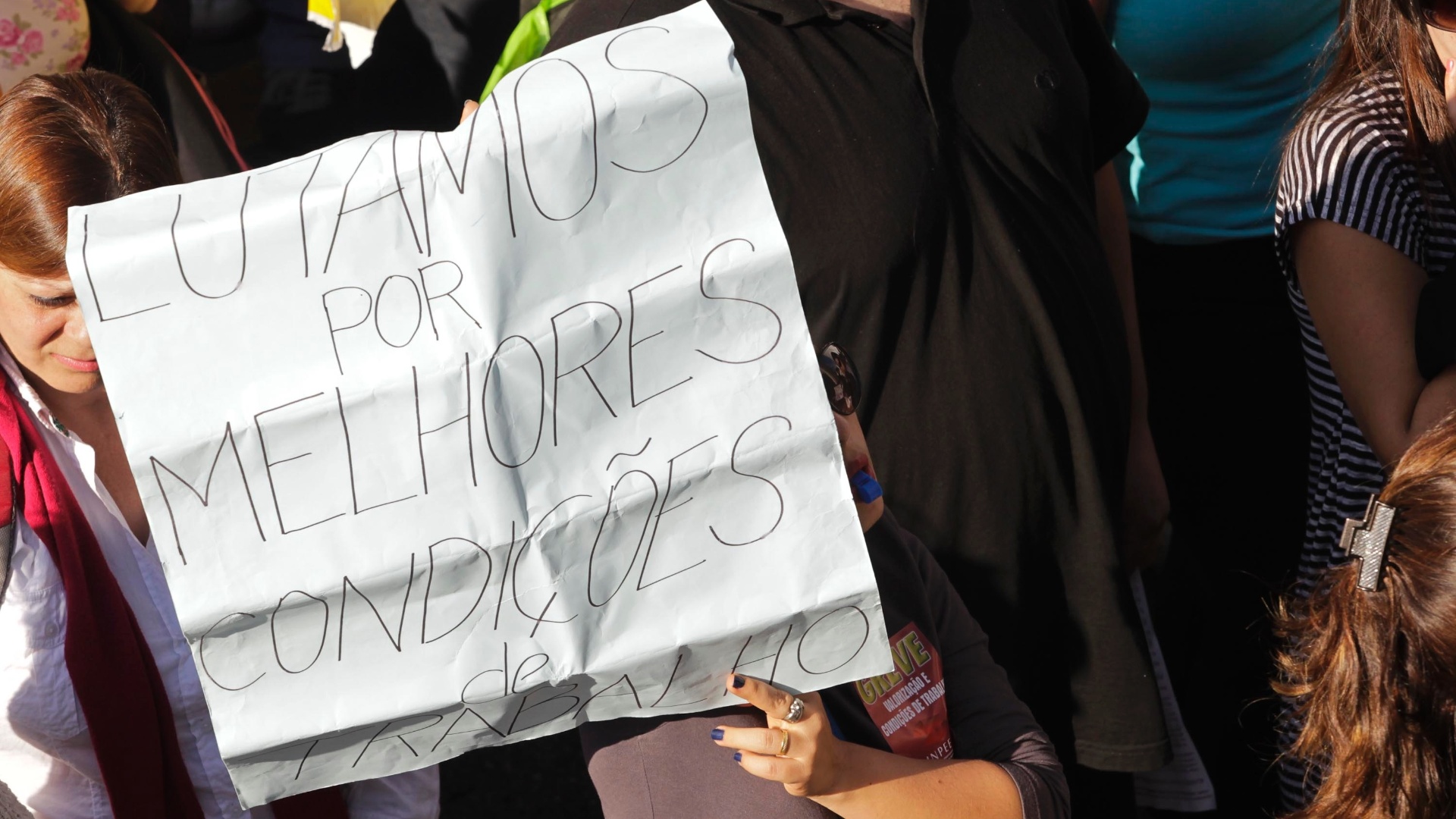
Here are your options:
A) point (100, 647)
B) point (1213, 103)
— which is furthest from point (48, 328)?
point (1213, 103)

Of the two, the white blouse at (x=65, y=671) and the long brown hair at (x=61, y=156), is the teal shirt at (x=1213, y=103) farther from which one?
the white blouse at (x=65, y=671)

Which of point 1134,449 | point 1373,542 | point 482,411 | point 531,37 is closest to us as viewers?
point 482,411

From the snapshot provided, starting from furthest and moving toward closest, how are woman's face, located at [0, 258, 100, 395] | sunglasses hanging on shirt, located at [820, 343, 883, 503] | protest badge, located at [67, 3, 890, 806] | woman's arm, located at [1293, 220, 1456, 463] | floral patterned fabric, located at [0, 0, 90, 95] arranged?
floral patterned fabric, located at [0, 0, 90, 95] → woman's arm, located at [1293, 220, 1456, 463] → woman's face, located at [0, 258, 100, 395] → sunglasses hanging on shirt, located at [820, 343, 883, 503] → protest badge, located at [67, 3, 890, 806]

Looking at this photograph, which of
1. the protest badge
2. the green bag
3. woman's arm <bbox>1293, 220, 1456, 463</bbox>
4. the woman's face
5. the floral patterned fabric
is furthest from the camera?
the floral patterned fabric

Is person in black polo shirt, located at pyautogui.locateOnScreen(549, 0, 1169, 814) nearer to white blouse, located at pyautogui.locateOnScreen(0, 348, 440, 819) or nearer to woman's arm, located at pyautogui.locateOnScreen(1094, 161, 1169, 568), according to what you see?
woman's arm, located at pyautogui.locateOnScreen(1094, 161, 1169, 568)

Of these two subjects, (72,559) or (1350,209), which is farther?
(1350,209)

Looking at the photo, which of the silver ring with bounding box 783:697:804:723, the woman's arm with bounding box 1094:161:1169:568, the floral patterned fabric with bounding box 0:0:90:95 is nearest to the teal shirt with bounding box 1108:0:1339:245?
the woman's arm with bounding box 1094:161:1169:568

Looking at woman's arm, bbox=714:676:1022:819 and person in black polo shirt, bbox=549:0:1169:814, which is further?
person in black polo shirt, bbox=549:0:1169:814

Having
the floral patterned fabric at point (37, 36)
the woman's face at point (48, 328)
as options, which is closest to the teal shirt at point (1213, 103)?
the woman's face at point (48, 328)

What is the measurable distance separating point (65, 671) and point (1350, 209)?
1.70 meters

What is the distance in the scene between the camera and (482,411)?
108 cm

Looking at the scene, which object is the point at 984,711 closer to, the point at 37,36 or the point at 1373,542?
the point at 1373,542

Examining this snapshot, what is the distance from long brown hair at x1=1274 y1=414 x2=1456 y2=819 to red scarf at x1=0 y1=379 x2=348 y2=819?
1289 mm

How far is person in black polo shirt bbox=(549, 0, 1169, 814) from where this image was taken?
168 cm
